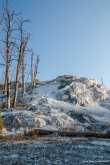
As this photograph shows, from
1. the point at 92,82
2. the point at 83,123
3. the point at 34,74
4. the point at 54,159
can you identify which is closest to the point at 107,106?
the point at 92,82

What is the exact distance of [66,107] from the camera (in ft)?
176

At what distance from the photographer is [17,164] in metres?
16.5

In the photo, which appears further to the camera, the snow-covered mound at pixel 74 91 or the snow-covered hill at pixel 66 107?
the snow-covered mound at pixel 74 91

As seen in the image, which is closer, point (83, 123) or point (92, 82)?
point (83, 123)

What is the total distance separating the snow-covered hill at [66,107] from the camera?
41.7 metres

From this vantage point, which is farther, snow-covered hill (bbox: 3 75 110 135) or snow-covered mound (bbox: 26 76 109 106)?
snow-covered mound (bbox: 26 76 109 106)

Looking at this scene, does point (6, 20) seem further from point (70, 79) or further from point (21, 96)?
point (70, 79)

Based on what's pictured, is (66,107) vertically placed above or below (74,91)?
below

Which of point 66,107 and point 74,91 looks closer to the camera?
point 66,107

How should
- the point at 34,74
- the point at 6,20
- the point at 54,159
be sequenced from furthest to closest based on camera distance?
the point at 34,74 → the point at 6,20 → the point at 54,159

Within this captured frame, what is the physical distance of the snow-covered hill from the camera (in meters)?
41.7

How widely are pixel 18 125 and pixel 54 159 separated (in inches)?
854

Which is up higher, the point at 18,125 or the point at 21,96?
the point at 21,96

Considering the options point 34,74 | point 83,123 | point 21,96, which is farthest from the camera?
point 34,74
